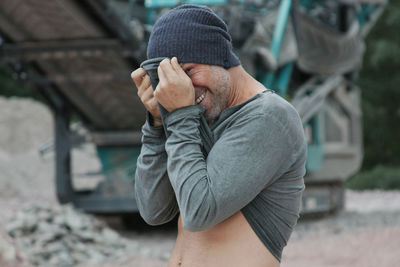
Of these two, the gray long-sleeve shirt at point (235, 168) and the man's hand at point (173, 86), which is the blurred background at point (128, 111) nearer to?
the gray long-sleeve shirt at point (235, 168)

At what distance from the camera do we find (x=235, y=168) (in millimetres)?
1729

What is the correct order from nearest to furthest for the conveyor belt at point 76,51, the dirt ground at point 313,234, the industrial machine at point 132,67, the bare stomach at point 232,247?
1. the bare stomach at point 232,247
2. the dirt ground at point 313,234
3. the conveyor belt at point 76,51
4. the industrial machine at point 132,67

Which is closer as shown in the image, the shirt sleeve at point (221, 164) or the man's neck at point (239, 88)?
the shirt sleeve at point (221, 164)

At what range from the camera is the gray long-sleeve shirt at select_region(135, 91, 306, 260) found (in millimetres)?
1719

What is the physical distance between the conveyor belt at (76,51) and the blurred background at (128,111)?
17 millimetres

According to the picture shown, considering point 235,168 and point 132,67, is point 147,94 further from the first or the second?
point 132,67

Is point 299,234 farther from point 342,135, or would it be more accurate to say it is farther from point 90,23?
point 90,23

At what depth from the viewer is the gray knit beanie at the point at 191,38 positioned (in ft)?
5.89

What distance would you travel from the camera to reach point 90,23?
8.23 metres

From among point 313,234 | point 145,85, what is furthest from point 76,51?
point 145,85

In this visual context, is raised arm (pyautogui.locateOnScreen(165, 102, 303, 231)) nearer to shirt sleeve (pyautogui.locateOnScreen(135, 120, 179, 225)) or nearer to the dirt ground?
shirt sleeve (pyautogui.locateOnScreen(135, 120, 179, 225))

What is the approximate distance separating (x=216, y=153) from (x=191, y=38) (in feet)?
1.06

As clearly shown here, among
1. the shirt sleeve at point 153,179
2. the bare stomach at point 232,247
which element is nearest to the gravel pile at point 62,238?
the shirt sleeve at point 153,179

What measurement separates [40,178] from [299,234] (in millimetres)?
11132
